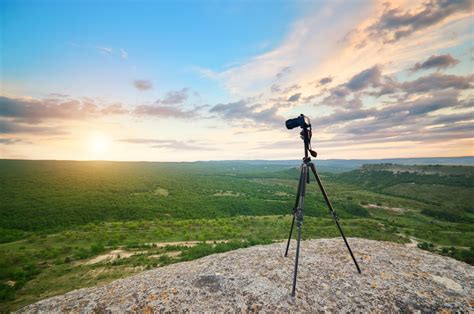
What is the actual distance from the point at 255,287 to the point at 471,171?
10176 cm

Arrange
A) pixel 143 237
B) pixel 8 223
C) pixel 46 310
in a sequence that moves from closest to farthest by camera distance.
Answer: pixel 46 310
pixel 143 237
pixel 8 223

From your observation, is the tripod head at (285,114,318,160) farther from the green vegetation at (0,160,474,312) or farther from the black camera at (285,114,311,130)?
the green vegetation at (0,160,474,312)

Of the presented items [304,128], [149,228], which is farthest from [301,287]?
[149,228]

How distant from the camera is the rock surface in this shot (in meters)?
5.78

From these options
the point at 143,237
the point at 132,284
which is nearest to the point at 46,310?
the point at 132,284

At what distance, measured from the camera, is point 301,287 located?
648 centimetres

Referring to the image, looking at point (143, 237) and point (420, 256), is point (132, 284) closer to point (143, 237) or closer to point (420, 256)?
point (420, 256)

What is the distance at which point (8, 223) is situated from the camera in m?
31.7

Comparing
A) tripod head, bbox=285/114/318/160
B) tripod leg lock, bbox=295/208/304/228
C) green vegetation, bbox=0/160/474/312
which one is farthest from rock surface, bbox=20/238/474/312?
green vegetation, bbox=0/160/474/312

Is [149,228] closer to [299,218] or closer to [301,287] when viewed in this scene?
[301,287]

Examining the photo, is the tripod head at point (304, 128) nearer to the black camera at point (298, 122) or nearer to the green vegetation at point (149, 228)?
the black camera at point (298, 122)

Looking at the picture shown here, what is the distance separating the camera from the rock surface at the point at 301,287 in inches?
228

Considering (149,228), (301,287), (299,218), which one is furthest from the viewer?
(149,228)

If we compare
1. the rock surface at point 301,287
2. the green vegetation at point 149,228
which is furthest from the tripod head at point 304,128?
the green vegetation at point 149,228
